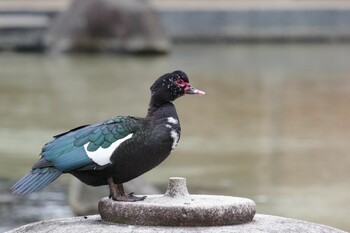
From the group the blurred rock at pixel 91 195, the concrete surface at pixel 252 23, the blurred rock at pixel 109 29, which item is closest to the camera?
the blurred rock at pixel 91 195

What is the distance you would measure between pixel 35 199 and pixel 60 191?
38 cm

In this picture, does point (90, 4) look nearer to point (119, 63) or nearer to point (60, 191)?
point (119, 63)

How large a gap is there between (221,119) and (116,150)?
1003cm

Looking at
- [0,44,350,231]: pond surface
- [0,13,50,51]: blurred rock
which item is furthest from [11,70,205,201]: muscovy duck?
[0,13,50,51]: blurred rock

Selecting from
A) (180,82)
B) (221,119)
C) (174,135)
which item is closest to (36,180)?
(174,135)

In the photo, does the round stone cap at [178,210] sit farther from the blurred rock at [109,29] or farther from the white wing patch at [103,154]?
the blurred rock at [109,29]

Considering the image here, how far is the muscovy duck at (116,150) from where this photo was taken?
479cm

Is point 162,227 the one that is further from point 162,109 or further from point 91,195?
point 91,195

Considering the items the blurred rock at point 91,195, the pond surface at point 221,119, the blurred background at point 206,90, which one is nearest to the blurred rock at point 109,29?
the blurred background at point 206,90

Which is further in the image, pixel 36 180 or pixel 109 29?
pixel 109 29

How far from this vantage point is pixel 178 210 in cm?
455

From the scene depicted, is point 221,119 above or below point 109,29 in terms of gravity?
below

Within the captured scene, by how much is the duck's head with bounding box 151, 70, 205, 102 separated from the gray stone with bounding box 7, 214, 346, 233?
1.91 ft

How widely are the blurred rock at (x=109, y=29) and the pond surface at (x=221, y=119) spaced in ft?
1.62
